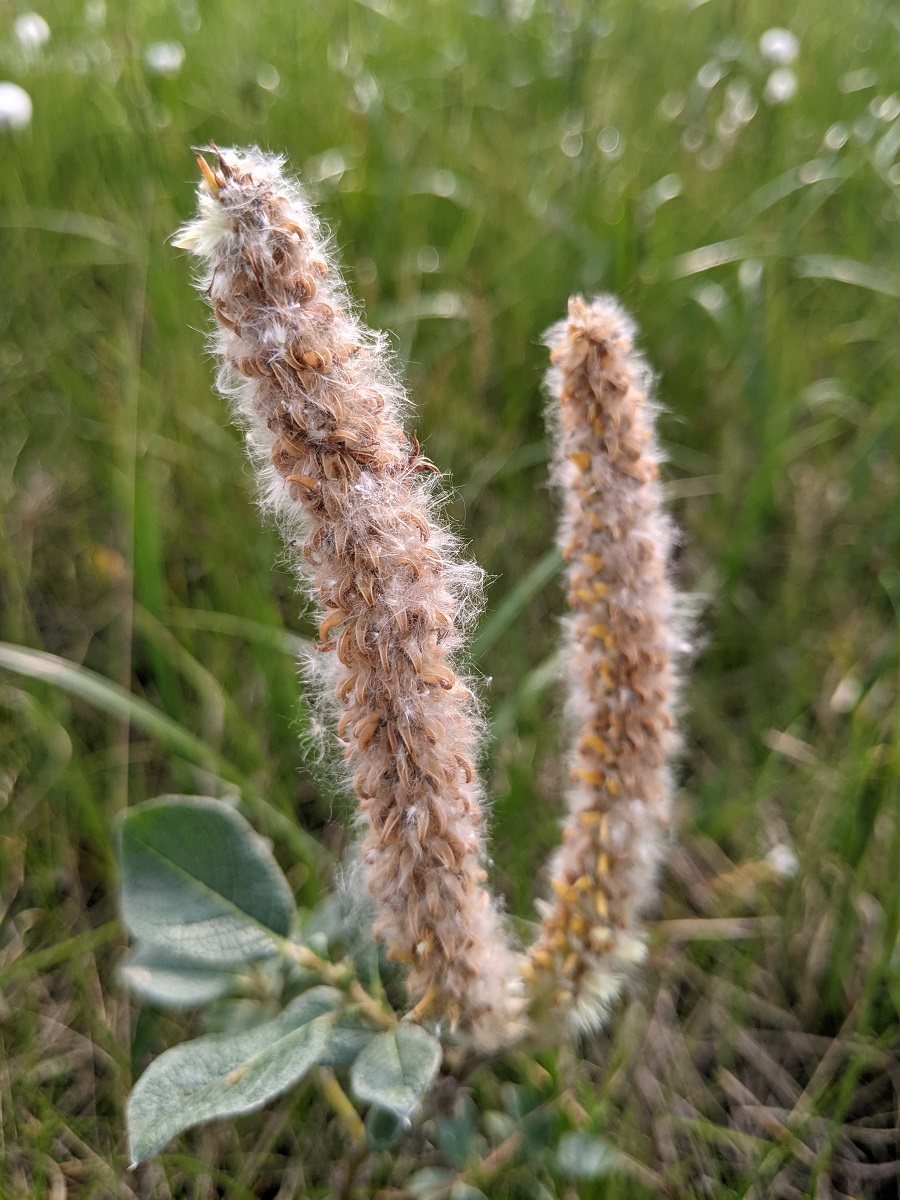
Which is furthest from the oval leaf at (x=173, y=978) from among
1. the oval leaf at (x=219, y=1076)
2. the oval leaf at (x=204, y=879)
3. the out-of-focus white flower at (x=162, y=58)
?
the out-of-focus white flower at (x=162, y=58)

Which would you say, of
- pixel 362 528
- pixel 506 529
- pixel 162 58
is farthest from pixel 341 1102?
pixel 162 58

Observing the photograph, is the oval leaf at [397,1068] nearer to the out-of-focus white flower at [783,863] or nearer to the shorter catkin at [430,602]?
the shorter catkin at [430,602]

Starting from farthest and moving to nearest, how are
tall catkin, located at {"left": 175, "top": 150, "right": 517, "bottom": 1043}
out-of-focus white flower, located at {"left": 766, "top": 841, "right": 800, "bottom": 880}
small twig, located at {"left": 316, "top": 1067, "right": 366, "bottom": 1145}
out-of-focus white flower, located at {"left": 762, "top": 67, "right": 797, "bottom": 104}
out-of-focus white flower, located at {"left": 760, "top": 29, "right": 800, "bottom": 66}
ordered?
out-of-focus white flower, located at {"left": 760, "top": 29, "right": 800, "bottom": 66} → out-of-focus white flower, located at {"left": 762, "top": 67, "right": 797, "bottom": 104} → out-of-focus white flower, located at {"left": 766, "top": 841, "right": 800, "bottom": 880} → small twig, located at {"left": 316, "top": 1067, "right": 366, "bottom": 1145} → tall catkin, located at {"left": 175, "top": 150, "right": 517, "bottom": 1043}

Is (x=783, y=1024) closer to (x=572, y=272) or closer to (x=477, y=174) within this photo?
(x=572, y=272)

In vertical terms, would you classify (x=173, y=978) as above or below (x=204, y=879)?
below

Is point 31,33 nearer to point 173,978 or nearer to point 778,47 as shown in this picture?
point 778,47

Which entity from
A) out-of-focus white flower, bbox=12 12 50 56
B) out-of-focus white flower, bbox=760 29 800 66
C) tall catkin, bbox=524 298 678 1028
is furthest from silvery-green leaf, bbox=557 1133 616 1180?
out-of-focus white flower, bbox=12 12 50 56

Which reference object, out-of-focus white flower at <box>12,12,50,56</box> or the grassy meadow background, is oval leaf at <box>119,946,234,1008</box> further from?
out-of-focus white flower at <box>12,12,50,56</box>
